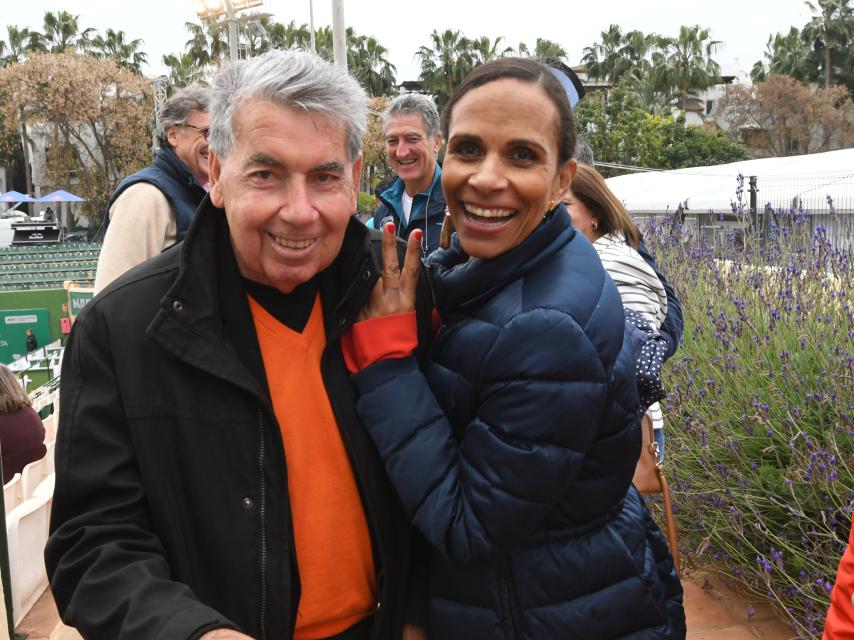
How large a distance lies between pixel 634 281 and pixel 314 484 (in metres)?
1.80

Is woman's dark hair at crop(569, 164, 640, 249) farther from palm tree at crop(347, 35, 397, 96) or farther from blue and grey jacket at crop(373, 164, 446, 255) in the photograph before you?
palm tree at crop(347, 35, 397, 96)

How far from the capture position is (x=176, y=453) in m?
1.55

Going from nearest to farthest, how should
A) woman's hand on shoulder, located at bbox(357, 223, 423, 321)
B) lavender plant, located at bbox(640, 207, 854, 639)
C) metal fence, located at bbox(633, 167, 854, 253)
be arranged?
woman's hand on shoulder, located at bbox(357, 223, 423, 321)
lavender plant, located at bbox(640, 207, 854, 639)
metal fence, located at bbox(633, 167, 854, 253)

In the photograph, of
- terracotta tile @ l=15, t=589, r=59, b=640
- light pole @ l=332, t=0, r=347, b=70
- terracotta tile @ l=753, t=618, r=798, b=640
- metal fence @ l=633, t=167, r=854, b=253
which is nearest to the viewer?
terracotta tile @ l=753, t=618, r=798, b=640

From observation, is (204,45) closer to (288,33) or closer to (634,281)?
(288,33)

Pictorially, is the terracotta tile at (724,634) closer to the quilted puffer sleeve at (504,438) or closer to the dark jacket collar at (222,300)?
the quilted puffer sleeve at (504,438)

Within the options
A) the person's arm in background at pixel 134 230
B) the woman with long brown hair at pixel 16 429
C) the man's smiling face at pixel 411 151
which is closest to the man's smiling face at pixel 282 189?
the person's arm in background at pixel 134 230

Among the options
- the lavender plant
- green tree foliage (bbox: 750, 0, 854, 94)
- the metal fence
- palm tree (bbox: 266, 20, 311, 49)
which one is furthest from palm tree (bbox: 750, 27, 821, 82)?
the lavender plant

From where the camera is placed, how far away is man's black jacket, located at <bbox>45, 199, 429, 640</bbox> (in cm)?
148

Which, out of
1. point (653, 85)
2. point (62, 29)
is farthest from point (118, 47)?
point (653, 85)

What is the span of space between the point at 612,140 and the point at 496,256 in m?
34.9

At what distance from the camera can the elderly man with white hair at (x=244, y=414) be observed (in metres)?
1.49

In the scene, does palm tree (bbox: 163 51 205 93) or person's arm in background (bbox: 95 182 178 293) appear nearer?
person's arm in background (bbox: 95 182 178 293)

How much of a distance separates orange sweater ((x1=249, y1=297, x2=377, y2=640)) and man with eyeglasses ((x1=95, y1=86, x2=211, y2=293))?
181cm
